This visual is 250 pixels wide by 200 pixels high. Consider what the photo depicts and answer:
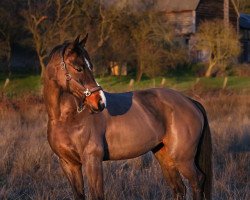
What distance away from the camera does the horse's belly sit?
4.57m

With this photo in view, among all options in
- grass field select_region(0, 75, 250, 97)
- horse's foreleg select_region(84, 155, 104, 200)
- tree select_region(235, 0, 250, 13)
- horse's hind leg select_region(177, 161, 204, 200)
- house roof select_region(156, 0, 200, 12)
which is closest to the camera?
horse's foreleg select_region(84, 155, 104, 200)

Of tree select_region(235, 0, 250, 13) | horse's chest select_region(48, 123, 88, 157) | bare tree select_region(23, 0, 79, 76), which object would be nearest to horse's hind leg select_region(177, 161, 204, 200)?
horse's chest select_region(48, 123, 88, 157)

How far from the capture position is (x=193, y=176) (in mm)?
5055

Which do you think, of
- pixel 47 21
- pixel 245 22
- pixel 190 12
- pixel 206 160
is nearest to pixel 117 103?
pixel 206 160

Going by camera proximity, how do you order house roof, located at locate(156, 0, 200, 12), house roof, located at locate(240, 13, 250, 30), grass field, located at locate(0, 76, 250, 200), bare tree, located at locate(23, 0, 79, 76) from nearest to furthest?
grass field, located at locate(0, 76, 250, 200)
bare tree, located at locate(23, 0, 79, 76)
house roof, located at locate(156, 0, 200, 12)
house roof, located at locate(240, 13, 250, 30)

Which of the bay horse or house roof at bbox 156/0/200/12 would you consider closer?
the bay horse

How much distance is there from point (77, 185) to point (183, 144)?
1.19 metres

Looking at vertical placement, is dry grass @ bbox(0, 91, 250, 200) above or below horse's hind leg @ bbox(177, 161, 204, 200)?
below

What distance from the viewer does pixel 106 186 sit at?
5934 millimetres

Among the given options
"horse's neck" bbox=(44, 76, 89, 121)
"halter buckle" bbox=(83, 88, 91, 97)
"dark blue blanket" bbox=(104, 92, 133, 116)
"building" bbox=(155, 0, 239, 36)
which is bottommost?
"building" bbox=(155, 0, 239, 36)

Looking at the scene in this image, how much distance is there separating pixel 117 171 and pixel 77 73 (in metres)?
2.86

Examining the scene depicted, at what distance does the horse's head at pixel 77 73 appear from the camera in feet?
13.7

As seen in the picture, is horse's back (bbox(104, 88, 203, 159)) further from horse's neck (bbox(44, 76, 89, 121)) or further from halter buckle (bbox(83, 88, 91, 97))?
halter buckle (bbox(83, 88, 91, 97))

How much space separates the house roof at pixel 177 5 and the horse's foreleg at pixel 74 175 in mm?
35857
